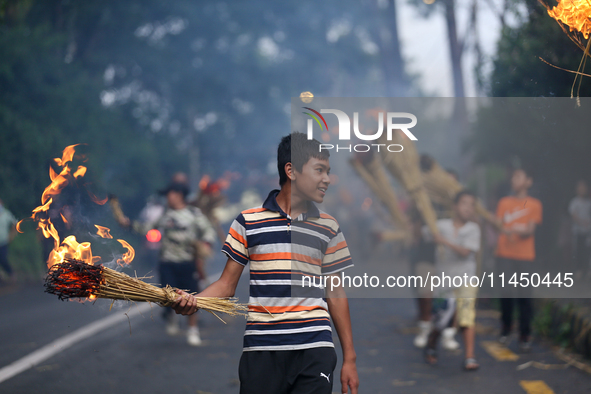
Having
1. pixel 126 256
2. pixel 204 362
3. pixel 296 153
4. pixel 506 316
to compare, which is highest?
pixel 296 153

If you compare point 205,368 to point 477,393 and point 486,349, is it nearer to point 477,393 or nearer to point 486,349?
point 477,393

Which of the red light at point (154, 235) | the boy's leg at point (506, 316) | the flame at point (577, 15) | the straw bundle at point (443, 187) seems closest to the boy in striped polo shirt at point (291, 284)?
the flame at point (577, 15)

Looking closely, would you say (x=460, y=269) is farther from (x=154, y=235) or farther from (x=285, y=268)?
(x=154, y=235)

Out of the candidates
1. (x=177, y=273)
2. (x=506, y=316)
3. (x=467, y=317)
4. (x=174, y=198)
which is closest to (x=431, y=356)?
(x=467, y=317)

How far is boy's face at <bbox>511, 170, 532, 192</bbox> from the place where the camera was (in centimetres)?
590

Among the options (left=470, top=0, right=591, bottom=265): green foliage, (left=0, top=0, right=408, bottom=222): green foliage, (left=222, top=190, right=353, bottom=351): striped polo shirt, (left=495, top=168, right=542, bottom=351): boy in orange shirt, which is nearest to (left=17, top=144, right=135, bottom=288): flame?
(left=222, top=190, right=353, bottom=351): striped polo shirt

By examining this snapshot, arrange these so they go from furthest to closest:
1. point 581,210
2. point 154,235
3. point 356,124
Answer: point 154,235, point 581,210, point 356,124

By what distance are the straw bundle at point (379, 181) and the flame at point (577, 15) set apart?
193cm

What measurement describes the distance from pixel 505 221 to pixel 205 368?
11.3ft

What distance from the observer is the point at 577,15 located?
13.4 ft

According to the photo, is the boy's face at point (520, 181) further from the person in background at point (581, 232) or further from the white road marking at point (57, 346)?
the white road marking at point (57, 346)

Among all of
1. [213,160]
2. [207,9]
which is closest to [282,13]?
[207,9]

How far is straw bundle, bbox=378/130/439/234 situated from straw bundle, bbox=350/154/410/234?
0.10 meters

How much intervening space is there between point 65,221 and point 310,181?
188 cm
